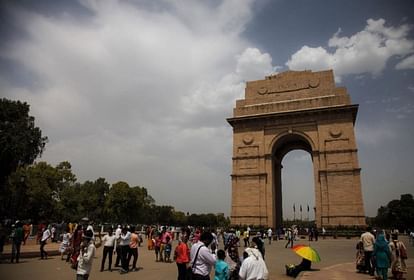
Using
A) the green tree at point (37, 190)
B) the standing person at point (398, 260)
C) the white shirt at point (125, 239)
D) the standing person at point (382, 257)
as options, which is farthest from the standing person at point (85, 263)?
the green tree at point (37, 190)

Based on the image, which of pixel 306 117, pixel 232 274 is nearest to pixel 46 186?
pixel 306 117

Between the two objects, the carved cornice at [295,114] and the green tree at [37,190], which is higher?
the carved cornice at [295,114]

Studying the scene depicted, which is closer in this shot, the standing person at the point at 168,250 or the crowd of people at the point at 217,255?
the crowd of people at the point at 217,255

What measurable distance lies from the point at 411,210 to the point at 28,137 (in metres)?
72.9

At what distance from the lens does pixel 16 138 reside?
90.3ft

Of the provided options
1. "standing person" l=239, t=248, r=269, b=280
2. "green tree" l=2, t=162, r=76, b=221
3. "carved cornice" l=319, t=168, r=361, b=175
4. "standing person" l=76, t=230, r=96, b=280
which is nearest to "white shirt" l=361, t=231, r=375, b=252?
"standing person" l=239, t=248, r=269, b=280

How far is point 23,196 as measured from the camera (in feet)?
141

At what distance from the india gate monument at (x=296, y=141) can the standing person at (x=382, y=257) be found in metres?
22.3

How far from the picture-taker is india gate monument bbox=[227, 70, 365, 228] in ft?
105

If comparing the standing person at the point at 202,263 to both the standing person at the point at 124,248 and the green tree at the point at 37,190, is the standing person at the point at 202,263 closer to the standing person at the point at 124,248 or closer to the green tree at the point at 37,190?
the standing person at the point at 124,248

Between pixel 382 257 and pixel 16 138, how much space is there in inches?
1107

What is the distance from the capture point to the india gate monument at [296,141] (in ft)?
105

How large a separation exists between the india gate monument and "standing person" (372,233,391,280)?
Result: 2233 cm

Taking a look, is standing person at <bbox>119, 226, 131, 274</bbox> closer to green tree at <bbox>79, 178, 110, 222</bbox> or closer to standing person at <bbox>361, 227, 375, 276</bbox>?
standing person at <bbox>361, 227, 375, 276</bbox>
